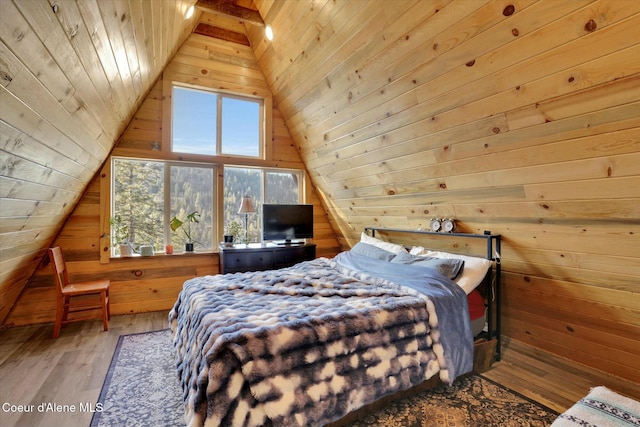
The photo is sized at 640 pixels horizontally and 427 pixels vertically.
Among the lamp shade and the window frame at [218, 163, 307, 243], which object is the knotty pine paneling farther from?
the lamp shade

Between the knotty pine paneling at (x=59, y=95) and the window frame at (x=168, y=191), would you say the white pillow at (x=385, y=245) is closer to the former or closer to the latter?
the window frame at (x=168, y=191)

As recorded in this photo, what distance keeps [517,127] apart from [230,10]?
Result: 2.94 m

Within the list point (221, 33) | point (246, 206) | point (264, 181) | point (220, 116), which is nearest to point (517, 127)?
point (246, 206)

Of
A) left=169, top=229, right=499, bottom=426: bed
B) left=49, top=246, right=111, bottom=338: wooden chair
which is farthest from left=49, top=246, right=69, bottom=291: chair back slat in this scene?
left=169, top=229, right=499, bottom=426: bed

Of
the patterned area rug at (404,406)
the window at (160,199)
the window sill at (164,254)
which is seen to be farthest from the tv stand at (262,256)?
the patterned area rug at (404,406)

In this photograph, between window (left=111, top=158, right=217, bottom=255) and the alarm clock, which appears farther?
window (left=111, top=158, right=217, bottom=255)

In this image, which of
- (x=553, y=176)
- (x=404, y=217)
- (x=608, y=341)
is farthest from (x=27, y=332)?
(x=608, y=341)

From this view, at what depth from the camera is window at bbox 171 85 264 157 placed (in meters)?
4.06

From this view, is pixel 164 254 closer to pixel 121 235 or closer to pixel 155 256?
pixel 155 256

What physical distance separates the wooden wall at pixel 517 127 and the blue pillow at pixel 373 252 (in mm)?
577

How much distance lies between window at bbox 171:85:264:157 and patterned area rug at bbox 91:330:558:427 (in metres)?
2.73

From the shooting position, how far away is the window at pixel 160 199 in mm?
3787

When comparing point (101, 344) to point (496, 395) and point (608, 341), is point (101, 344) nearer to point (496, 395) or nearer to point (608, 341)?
point (496, 395)

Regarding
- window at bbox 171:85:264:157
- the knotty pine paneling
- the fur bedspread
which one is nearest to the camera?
the knotty pine paneling
